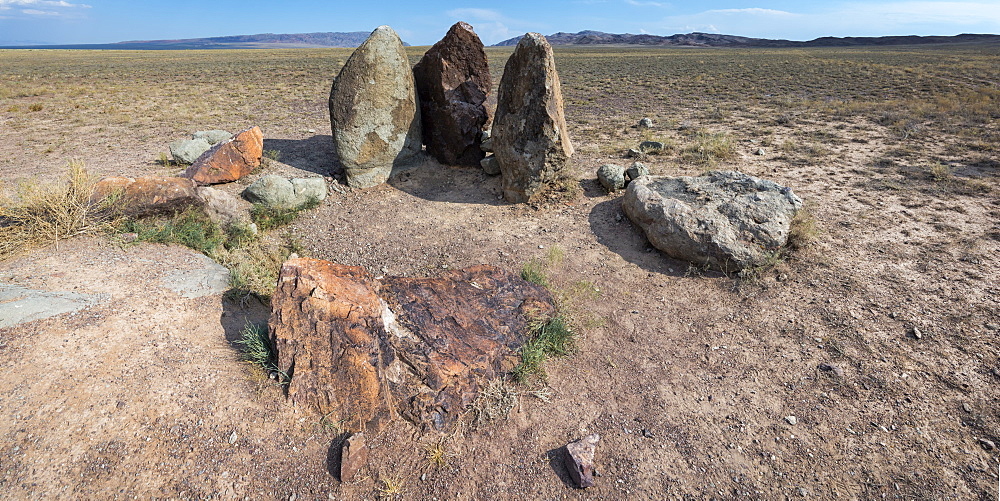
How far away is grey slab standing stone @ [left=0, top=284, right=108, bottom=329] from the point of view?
11.5 ft

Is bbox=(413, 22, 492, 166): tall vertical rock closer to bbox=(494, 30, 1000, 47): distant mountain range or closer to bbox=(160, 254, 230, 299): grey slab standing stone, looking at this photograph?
bbox=(160, 254, 230, 299): grey slab standing stone

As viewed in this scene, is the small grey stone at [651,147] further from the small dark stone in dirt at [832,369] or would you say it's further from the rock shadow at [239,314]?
the rock shadow at [239,314]

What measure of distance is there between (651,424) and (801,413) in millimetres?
1099

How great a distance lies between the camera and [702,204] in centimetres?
570

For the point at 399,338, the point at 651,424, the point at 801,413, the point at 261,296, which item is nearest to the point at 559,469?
the point at 651,424

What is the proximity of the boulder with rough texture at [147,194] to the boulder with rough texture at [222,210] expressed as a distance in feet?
0.36

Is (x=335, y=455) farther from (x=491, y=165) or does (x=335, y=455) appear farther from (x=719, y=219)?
(x=491, y=165)

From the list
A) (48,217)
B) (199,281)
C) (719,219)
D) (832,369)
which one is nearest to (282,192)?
(48,217)

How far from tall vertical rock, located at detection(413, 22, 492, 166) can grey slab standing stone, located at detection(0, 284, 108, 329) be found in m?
5.38

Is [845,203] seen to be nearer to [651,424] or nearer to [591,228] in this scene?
[591,228]

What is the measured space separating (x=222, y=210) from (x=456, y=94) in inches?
159

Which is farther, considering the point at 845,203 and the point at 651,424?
the point at 845,203

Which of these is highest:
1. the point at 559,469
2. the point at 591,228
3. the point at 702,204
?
the point at 702,204

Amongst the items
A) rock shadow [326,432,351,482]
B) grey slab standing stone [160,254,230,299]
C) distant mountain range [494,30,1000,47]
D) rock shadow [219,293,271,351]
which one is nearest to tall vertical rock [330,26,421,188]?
grey slab standing stone [160,254,230,299]
